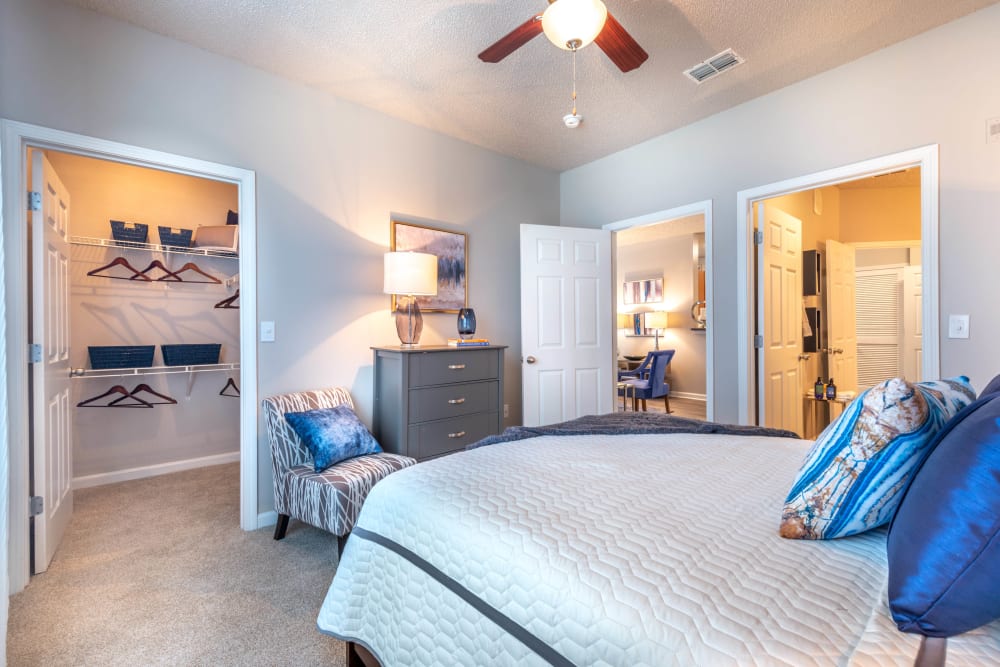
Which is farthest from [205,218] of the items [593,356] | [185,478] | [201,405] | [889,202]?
[889,202]

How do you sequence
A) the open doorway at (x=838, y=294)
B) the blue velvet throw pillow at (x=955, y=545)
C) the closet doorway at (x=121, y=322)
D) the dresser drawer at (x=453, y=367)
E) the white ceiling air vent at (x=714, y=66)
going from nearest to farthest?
the blue velvet throw pillow at (x=955, y=545) → the closet doorway at (x=121, y=322) → the white ceiling air vent at (x=714, y=66) → the dresser drawer at (x=453, y=367) → the open doorway at (x=838, y=294)

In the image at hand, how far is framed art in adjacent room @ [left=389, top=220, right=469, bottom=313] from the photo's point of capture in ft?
11.0

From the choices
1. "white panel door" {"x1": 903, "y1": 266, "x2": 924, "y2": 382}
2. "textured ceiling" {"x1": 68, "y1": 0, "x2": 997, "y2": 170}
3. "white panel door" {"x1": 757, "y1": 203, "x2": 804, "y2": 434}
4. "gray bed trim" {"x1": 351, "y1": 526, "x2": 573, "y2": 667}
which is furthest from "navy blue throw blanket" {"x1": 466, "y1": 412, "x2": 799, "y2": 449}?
"white panel door" {"x1": 903, "y1": 266, "x2": 924, "y2": 382}

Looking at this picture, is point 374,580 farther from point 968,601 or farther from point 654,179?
point 654,179

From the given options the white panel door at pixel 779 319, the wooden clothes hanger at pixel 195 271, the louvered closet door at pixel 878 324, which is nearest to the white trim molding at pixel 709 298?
the white panel door at pixel 779 319

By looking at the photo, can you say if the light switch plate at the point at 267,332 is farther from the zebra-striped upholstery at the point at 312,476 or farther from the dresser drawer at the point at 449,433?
the dresser drawer at the point at 449,433

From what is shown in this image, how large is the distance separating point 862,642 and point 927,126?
2.97m

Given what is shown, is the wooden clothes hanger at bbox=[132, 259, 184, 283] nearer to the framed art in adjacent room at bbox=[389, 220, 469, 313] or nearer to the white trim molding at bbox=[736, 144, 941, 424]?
the framed art in adjacent room at bbox=[389, 220, 469, 313]

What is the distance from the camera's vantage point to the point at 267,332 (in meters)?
2.73

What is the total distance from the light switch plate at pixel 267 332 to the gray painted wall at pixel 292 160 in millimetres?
34

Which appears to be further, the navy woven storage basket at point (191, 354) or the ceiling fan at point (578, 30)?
the navy woven storage basket at point (191, 354)

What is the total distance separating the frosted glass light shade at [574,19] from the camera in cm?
160

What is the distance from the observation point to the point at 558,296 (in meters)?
3.89

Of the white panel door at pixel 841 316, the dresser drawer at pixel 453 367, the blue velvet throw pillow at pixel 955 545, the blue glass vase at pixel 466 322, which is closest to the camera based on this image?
the blue velvet throw pillow at pixel 955 545
